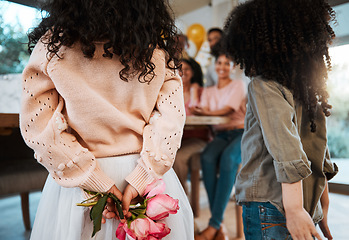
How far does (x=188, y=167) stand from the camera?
2.02 meters

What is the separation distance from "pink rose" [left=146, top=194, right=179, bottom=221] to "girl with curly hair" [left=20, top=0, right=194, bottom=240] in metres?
0.06

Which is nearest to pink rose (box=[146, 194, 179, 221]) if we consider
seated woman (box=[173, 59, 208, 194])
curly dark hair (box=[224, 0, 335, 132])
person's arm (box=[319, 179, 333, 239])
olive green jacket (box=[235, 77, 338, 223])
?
olive green jacket (box=[235, 77, 338, 223])

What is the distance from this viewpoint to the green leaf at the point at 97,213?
577 millimetres

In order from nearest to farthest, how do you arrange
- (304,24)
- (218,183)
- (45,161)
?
(45,161) → (304,24) → (218,183)

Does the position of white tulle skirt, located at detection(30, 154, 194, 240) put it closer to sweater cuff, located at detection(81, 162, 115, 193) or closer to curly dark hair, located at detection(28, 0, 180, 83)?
sweater cuff, located at detection(81, 162, 115, 193)

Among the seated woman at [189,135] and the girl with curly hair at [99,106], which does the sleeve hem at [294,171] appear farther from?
the seated woman at [189,135]

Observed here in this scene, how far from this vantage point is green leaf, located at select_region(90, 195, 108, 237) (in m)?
0.58

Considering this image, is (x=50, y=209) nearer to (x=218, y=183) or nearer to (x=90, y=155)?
(x=90, y=155)

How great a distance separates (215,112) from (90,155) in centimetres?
146

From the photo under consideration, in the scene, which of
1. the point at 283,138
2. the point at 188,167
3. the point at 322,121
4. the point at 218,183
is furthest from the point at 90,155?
the point at 188,167

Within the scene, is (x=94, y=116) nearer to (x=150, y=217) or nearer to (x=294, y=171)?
(x=150, y=217)

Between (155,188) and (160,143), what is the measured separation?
0.37 ft

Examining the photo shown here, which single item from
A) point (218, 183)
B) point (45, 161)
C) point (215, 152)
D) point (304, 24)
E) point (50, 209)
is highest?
point (304, 24)

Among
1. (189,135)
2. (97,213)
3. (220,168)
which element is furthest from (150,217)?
(189,135)
